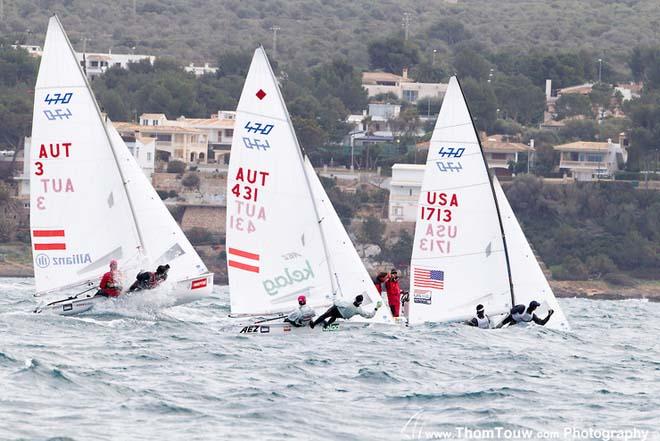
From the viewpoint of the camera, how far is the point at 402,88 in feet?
422

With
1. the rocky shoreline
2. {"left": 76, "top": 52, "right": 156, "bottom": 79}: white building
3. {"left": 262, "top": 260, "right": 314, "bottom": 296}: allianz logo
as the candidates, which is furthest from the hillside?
{"left": 262, "top": 260, "right": 314, "bottom": 296}: allianz logo

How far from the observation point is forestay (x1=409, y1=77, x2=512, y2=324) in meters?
29.2

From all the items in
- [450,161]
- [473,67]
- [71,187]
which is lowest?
[71,187]

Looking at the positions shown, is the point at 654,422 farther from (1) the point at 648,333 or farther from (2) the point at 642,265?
(2) the point at 642,265

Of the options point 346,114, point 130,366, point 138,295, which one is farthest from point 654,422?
point 346,114

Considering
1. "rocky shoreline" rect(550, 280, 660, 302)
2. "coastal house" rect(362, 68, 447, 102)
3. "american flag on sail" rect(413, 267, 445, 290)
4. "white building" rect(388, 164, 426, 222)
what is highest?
"coastal house" rect(362, 68, 447, 102)

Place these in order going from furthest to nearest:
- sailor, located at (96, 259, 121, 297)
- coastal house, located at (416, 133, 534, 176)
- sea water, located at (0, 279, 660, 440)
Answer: coastal house, located at (416, 133, 534, 176) < sailor, located at (96, 259, 121, 297) < sea water, located at (0, 279, 660, 440)

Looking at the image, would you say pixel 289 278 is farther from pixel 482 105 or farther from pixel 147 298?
pixel 482 105

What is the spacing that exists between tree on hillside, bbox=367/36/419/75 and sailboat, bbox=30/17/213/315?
11237 centimetres

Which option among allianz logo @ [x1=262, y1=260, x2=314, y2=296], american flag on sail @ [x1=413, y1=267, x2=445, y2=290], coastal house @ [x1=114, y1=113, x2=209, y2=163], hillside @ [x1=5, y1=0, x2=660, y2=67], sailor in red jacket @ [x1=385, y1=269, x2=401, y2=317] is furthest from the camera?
hillside @ [x1=5, y1=0, x2=660, y2=67]

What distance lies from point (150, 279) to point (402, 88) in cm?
10016

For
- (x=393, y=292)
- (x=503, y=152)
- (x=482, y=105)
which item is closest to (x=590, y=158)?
(x=503, y=152)

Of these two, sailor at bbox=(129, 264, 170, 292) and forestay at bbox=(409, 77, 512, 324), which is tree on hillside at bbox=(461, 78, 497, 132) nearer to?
forestay at bbox=(409, 77, 512, 324)

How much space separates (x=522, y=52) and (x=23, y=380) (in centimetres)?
12506
